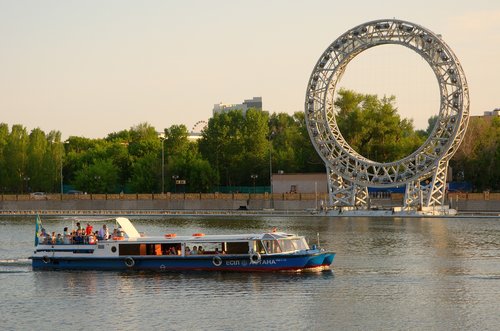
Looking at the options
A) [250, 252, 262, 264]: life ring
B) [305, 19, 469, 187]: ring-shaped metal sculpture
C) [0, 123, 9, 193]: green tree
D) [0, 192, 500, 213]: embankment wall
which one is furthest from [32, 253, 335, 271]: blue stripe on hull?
[0, 123, 9, 193]: green tree

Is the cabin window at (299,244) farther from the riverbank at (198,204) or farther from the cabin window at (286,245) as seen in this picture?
the riverbank at (198,204)

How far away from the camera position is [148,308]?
57031mm

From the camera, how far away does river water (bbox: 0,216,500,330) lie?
174 feet

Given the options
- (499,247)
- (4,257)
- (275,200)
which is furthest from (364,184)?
(4,257)

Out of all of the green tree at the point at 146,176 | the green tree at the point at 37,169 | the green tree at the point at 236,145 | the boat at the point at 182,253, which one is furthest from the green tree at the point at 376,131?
the boat at the point at 182,253

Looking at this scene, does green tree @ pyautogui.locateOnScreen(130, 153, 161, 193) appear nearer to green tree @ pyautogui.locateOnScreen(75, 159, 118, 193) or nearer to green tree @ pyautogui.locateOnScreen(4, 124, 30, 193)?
green tree @ pyautogui.locateOnScreen(75, 159, 118, 193)

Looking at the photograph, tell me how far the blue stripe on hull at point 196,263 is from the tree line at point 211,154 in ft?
289

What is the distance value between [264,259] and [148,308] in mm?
12631

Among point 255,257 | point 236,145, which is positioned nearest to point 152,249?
point 255,257

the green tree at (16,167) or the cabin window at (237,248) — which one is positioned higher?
the green tree at (16,167)

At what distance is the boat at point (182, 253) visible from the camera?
67.9 metres

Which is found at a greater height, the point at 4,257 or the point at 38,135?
the point at 38,135

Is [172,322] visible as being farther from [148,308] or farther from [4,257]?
[4,257]

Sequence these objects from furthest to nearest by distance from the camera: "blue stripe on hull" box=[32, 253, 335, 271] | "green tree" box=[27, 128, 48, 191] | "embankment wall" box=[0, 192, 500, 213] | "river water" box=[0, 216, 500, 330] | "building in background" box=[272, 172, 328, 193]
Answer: "green tree" box=[27, 128, 48, 191], "building in background" box=[272, 172, 328, 193], "embankment wall" box=[0, 192, 500, 213], "blue stripe on hull" box=[32, 253, 335, 271], "river water" box=[0, 216, 500, 330]
